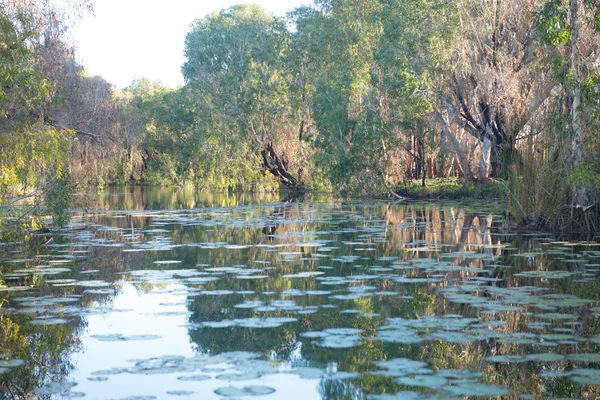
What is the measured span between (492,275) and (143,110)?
56184 millimetres

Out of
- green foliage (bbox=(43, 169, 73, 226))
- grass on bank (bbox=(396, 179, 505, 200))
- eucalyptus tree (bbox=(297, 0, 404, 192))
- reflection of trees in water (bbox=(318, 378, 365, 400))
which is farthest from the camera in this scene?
eucalyptus tree (bbox=(297, 0, 404, 192))

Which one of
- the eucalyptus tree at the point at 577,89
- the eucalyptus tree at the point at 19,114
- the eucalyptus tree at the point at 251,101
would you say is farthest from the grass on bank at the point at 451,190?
the eucalyptus tree at the point at 19,114

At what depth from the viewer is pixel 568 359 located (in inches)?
206

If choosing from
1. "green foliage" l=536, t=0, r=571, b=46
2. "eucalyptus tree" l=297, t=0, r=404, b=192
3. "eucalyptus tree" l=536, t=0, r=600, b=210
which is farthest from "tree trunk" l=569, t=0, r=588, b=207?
"eucalyptus tree" l=297, t=0, r=404, b=192

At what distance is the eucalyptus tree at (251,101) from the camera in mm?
42344

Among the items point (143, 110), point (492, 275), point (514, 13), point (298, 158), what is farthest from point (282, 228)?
point (143, 110)

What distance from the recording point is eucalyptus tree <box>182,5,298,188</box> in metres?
42.3

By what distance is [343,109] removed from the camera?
3191 centimetres

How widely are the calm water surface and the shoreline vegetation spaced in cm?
183

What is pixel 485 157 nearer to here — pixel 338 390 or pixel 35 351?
pixel 35 351

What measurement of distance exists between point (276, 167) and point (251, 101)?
426 centimetres

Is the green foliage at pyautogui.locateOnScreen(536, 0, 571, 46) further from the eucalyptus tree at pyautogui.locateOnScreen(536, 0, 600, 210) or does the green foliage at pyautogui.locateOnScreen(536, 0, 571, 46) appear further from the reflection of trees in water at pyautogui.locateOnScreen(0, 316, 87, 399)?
the reflection of trees in water at pyautogui.locateOnScreen(0, 316, 87, 399)

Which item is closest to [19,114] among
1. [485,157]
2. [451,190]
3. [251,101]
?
[485,157]

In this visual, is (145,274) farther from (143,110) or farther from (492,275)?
(143,110)
